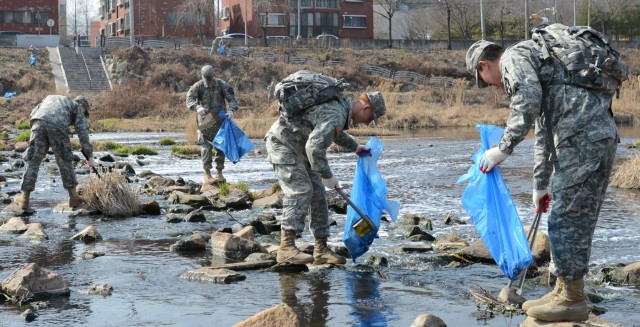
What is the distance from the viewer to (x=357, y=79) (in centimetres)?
6075

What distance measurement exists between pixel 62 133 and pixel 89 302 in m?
5.69

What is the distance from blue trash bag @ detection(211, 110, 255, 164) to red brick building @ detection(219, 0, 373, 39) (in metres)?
64.3

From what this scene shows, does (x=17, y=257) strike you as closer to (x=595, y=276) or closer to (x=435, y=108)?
(x=595, y=276)

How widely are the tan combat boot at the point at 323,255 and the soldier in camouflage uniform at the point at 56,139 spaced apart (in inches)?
189

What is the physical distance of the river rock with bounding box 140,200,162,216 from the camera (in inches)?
461

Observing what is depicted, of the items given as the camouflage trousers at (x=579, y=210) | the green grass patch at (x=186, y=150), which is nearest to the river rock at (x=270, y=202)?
the camouflage trousers at (x=579, y=210)

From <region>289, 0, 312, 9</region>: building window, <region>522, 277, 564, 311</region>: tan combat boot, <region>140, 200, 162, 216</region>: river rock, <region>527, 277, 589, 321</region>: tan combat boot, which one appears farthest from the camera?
<region>289, 0, 312, 9</region>: building window

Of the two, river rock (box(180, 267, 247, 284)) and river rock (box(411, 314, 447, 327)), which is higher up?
river rock (box(411, 314, 447, 327))

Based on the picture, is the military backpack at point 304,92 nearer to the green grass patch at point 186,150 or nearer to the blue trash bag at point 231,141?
the blue trash bag at point 231,141

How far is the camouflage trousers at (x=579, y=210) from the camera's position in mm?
5527

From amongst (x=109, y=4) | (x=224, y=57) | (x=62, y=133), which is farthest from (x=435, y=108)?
(x=109, y=4)

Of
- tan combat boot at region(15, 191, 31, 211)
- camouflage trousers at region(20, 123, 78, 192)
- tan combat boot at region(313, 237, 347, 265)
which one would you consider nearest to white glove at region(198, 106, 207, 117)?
camouflage trousers at region(20, 123, 78, 192)

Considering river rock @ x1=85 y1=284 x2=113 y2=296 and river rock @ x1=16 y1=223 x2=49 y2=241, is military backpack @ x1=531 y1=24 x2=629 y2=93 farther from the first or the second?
river rock @ x1=16 y1=223 x2=49 y2=241

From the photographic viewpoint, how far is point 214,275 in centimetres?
750
